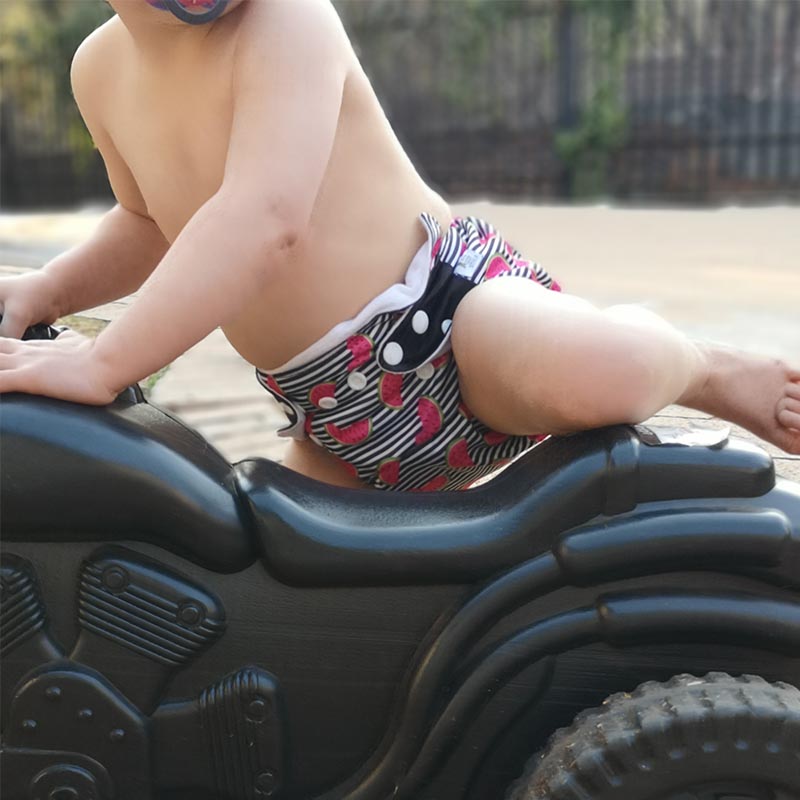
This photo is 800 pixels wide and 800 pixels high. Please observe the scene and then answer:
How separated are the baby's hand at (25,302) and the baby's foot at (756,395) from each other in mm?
708

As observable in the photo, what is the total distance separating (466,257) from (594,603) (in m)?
0.39

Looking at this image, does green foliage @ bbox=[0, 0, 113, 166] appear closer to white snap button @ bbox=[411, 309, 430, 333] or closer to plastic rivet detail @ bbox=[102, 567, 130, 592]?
white snap button @ bbox=[411, 309, 430, 333]

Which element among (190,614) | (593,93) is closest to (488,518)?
(190,614)

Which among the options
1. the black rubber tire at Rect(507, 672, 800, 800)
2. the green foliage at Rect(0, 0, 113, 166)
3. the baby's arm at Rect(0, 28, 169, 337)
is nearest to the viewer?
the black rubber tire at Rect(507, 672, 800, 800)

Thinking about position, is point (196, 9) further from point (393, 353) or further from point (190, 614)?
point (190, 614)

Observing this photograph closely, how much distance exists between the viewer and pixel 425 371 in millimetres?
1126

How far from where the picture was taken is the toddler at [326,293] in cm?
96

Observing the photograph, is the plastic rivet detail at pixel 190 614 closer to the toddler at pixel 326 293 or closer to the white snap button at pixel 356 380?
the toddler at pixel 326 293

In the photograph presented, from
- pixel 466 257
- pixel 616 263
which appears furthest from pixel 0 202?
pixel 466 257

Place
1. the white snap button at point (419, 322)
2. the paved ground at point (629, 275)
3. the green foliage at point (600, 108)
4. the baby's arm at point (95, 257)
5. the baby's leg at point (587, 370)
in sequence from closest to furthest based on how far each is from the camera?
the baby's leg at point (587, 370), the white snap button at point (419, 322), the baby's arm at point (95, 257), the paved ground at point (629, 275), the green foliage at point (600, 108)

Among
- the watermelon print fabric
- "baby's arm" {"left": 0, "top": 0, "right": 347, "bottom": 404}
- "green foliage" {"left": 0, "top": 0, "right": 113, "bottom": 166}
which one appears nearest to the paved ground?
the watermelon print fabric

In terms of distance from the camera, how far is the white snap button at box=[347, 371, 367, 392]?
43.8 inches

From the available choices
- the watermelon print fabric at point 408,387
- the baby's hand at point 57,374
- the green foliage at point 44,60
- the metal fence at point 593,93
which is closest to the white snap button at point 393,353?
the watermelon print fabric at point 408,387

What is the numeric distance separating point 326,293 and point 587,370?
27 centimetres
